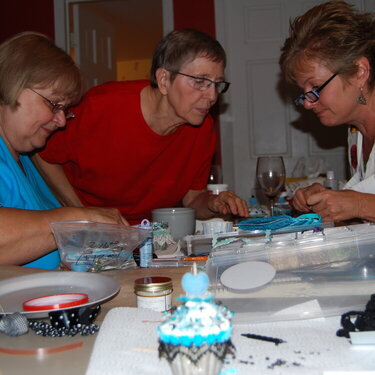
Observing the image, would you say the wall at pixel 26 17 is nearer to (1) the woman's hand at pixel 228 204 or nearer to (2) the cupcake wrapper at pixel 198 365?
(1) the woman's hand at pixel 228 204

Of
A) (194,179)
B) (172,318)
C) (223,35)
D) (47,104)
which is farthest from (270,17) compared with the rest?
(172,318)

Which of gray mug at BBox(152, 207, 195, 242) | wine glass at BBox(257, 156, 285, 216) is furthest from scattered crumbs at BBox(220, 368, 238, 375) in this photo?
wine glass at BBox(257, 156, 285, 216)

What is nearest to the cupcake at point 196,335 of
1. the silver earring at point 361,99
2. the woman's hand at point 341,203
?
the woman's hand at point 341,203

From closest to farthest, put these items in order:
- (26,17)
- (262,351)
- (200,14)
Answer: (262,351)
(200,14)
(26,17)

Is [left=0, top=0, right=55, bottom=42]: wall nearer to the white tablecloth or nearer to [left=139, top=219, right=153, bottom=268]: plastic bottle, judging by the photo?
[left=139, top=219, right=153, bottom=268]: plastic bottle

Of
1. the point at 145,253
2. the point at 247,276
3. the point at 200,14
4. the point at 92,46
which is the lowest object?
the point at 145,253

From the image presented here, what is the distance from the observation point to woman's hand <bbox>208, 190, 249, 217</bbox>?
1.65m

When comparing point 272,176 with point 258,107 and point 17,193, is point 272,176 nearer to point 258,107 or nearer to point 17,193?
point 17,193

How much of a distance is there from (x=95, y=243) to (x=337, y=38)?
116 cm

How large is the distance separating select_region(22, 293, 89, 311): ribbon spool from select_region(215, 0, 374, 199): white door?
3529 millimetres

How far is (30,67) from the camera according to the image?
1.39 m

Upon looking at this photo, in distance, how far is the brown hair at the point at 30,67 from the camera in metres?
1.36

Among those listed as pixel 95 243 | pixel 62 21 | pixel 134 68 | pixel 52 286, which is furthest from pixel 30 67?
pixel 134 68

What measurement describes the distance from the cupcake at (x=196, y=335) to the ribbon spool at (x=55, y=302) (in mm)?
269
